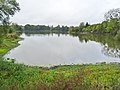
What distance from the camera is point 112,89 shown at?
198 inches

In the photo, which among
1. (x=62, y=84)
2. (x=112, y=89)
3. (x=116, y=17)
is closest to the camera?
(x=62, y=84)

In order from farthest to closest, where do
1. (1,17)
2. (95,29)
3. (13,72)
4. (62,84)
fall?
1. (95,29)
2. (1,17)
3. (13,72)
4. (62,84)

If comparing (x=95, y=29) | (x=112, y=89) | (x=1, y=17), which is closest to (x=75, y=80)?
(x=112, y=89)

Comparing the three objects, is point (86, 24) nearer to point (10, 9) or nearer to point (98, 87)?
point (10, 9)

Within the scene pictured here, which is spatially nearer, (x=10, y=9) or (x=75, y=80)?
(x=75, y=80)

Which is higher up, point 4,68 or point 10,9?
point 10,9

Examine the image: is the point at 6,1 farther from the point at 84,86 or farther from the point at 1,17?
the point at 84,86

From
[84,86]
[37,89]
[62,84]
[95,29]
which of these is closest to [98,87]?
[84,86]

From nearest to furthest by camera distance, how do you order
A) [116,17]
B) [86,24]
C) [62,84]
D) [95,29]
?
[62,84]
[116,17]
[95,29]
[86,24]

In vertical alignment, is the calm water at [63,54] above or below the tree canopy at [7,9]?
below

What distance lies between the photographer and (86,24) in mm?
171000

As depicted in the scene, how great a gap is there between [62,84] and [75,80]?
314 millimetres

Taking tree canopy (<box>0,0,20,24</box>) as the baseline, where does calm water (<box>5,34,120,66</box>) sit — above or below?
below

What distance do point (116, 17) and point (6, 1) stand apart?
218ft
